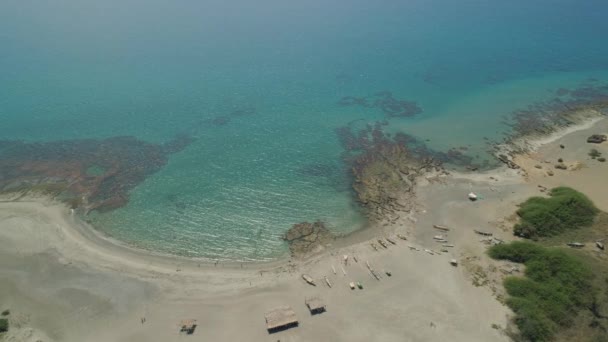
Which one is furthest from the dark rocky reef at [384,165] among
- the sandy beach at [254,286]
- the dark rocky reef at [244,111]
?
the dark rocky reef at [244,111]

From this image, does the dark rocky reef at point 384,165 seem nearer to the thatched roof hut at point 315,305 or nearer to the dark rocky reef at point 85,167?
the thatched roof hut at point 315,305

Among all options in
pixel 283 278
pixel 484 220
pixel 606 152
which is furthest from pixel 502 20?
pixel 283 278

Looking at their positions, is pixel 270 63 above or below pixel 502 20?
below

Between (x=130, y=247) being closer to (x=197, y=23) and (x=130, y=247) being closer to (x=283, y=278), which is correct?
(x=283, y=278)

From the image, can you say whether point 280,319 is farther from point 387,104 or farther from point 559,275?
point 387,104

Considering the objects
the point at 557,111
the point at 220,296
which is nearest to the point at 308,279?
the point at 220,296
